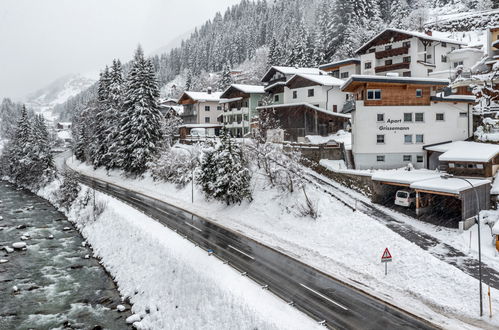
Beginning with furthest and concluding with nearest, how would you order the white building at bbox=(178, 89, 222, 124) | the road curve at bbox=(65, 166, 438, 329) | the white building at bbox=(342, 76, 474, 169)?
the white building at bbox=(178, 89, 222, 124) → the white building at bbox=(342, 76, 474, 169) → the road curve at bbox=(65, 166, 438, 329)

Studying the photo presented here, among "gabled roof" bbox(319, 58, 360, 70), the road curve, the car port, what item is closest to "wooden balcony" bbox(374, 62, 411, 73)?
"gabled roof" bbox(319, 58, 360, 70)

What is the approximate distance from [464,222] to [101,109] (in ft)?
223

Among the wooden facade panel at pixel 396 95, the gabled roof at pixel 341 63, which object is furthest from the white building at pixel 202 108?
the wooden facade panel at pixel 396 95

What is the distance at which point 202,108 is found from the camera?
7925 cm

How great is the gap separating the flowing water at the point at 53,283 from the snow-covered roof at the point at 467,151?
107ft

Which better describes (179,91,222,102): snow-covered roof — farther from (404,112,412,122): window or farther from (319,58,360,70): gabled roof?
(404,112,412,122): window

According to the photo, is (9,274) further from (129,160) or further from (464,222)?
(464,222)

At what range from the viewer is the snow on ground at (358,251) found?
20.2m

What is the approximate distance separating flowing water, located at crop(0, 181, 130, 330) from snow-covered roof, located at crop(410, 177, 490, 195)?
26516 mm

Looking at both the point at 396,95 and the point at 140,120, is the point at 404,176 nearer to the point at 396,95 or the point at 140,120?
the point at 396,95

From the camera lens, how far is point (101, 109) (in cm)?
Answer: 7162

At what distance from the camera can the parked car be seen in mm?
32500

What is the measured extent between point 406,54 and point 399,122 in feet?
86.8

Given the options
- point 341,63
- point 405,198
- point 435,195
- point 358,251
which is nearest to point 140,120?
point 341,63
